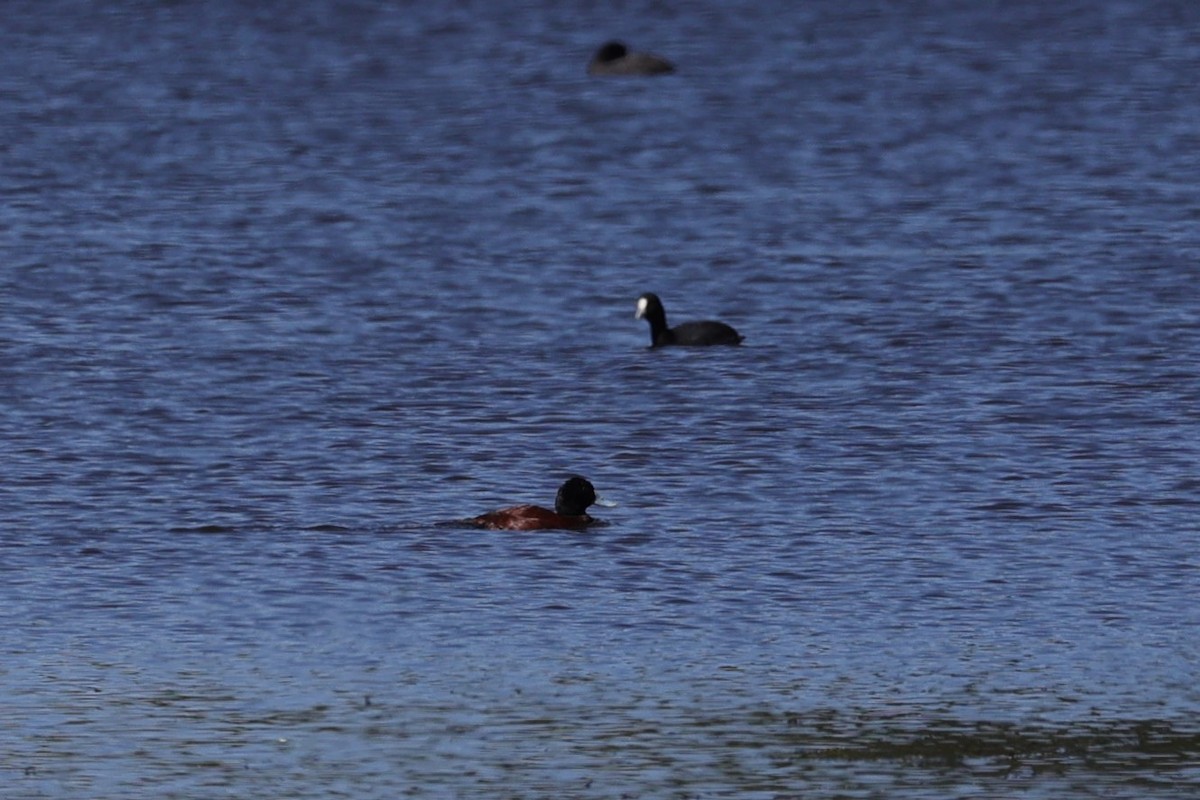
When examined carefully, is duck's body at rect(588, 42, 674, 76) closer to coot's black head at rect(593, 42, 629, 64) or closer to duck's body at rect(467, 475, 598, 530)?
coot's black head at rect(593, 42, 629, 64)

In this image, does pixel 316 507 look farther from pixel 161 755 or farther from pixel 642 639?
pixel 161 755

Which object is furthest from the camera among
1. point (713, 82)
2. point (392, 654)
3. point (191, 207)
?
point (713, 82)

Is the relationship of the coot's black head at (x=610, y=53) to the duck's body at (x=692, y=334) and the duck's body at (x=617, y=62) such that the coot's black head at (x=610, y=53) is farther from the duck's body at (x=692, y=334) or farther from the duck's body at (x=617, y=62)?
the duck's body at (x=692, y=334)

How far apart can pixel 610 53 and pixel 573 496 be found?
32.8 metres

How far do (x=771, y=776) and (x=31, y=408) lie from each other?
470 inches

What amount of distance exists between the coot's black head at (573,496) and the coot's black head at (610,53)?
1278 inches

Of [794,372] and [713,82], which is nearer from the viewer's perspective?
[794,372]

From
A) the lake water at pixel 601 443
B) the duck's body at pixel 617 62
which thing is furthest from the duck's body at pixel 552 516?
the duck's body at pixel 617 62

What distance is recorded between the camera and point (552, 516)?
17656 millimetres

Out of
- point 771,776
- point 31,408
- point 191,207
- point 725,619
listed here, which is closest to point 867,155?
point 191,207

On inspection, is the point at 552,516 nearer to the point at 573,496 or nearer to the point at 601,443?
the point at 573,496

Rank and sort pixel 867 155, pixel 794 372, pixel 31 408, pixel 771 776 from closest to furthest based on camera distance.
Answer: pixel 771 776, pixel 31 408, pixel 794 372, pixel 867 155

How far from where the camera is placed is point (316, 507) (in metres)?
18.4

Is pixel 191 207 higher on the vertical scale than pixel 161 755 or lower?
lower
